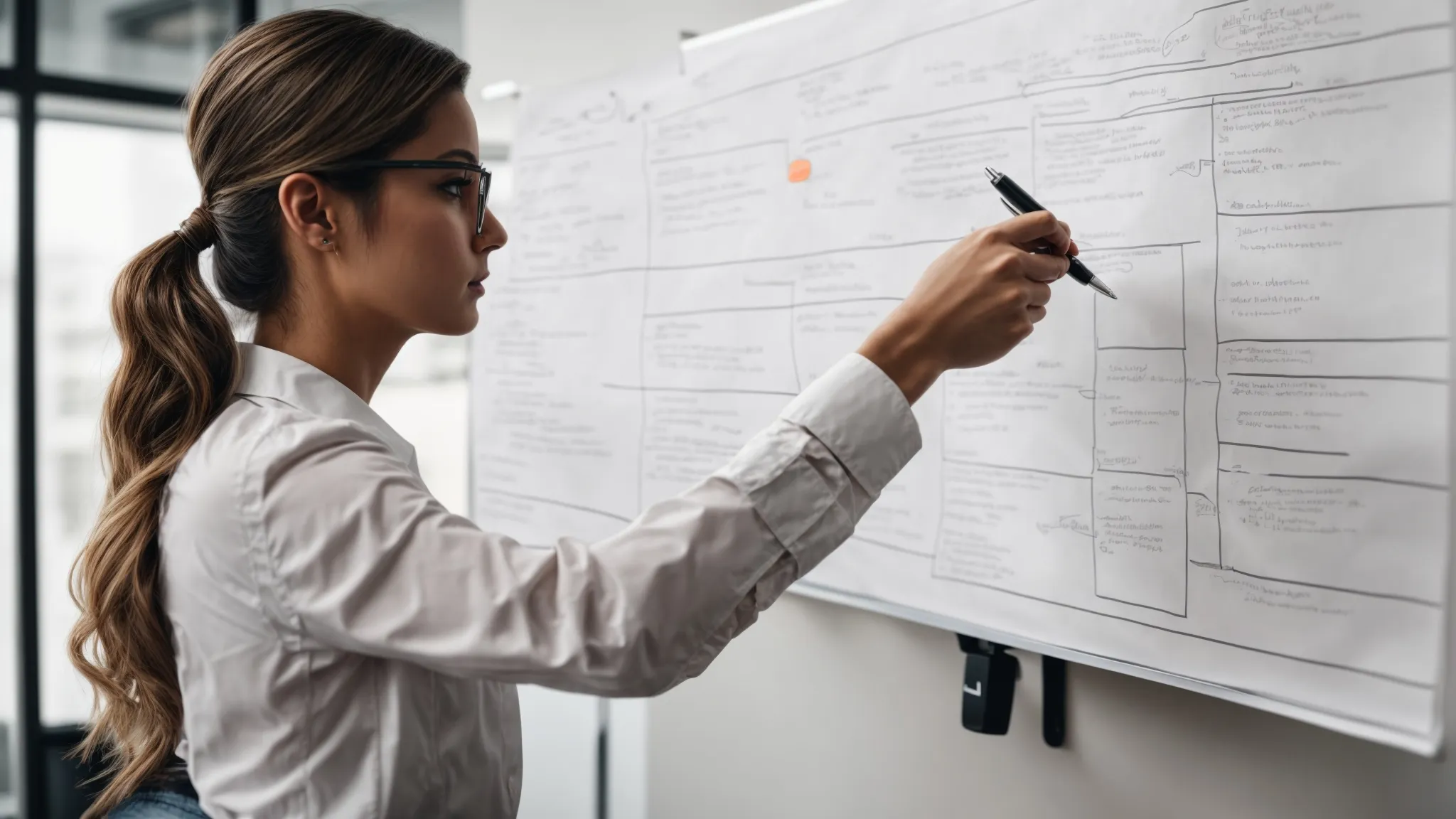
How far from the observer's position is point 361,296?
0.99 metres

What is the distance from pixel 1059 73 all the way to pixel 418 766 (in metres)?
1.00

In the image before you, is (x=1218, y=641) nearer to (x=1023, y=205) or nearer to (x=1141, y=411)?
(x=1141, y=411)

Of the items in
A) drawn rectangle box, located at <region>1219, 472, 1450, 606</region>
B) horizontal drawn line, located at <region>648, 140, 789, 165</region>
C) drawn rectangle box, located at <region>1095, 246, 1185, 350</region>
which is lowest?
drawn rectangle box, located at <region>1219, 472, 1450, 606</region>

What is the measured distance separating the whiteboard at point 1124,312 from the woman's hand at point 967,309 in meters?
0.22

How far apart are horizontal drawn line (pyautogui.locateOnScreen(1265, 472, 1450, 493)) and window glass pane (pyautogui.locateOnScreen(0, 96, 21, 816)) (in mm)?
2874

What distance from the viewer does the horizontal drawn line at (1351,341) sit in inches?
34.8

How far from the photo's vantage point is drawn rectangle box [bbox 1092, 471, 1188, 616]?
3.51 ft

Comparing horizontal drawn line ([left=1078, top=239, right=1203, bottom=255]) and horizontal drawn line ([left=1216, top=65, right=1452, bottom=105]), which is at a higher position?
horizontal drawn line ([left=1216, top=65, right=1452, bottom=105])

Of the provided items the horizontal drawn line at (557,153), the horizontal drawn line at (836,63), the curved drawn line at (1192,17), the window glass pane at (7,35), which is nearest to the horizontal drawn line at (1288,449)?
the curved drawn line at (1192,17)

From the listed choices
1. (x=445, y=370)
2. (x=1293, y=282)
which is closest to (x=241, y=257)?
(x=1293, y=282)

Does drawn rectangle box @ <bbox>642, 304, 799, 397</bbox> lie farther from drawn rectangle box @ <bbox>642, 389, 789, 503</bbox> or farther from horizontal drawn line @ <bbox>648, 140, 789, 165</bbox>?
horizontal drawn line @ <bbox>648, 140, 789, 165</bbox>

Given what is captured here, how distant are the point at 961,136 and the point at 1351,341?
1.69ft

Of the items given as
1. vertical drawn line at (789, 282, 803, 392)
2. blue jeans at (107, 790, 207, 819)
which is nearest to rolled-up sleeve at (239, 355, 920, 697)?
blue jeans at (107, 790, 207, 819)

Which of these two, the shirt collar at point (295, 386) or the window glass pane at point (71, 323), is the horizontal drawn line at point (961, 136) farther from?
the window glass pane at point (71, 323)
